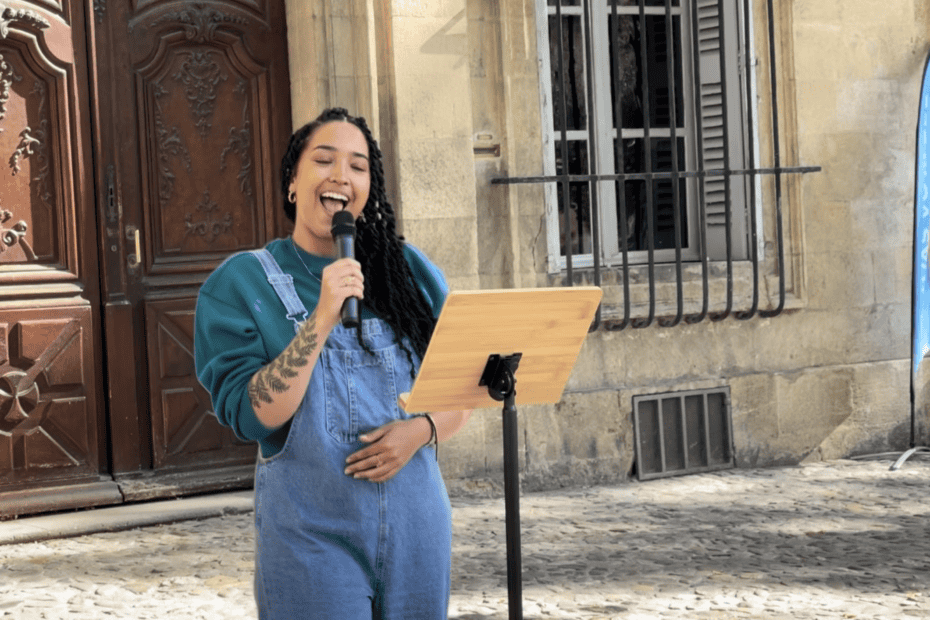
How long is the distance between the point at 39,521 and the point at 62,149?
1.82 metres

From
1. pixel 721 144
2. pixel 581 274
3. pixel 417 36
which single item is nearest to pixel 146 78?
pixel 417 36

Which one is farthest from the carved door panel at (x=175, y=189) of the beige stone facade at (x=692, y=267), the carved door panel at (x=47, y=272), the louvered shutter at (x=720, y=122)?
the louvered shutter at (x=720, y=122)

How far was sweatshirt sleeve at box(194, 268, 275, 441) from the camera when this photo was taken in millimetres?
1978

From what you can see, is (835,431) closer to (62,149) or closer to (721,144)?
(721,144)

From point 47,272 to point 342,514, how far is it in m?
4.41

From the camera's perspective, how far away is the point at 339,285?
5.92ft

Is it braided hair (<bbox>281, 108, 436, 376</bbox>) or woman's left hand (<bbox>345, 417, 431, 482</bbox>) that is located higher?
braided hair (<bbox>281, 108, 436, 376</bbox>)

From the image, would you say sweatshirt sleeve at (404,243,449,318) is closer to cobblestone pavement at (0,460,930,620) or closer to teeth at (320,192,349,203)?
teeth at (320,192,349,203)

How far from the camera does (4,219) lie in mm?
5828

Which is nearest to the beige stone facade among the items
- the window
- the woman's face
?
the window

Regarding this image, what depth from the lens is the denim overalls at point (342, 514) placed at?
76.0 inches

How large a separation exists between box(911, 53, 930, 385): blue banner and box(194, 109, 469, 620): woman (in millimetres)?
5311

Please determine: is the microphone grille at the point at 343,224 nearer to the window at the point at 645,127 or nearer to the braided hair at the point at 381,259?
the braided hair at the point at 381,259

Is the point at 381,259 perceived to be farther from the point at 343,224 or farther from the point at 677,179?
the point at 677,179
